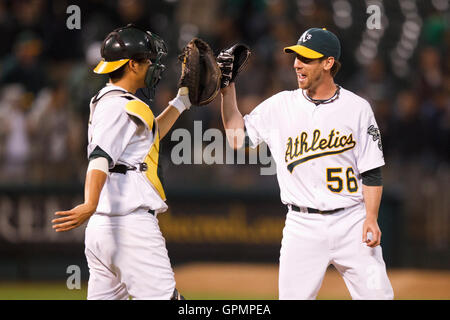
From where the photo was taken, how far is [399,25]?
49.8 ft

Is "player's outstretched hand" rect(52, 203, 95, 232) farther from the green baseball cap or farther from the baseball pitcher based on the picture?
the green baseball cap

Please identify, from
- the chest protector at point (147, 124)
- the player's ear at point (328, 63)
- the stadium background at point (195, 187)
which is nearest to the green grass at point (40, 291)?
the stadium background at point (195, 187)

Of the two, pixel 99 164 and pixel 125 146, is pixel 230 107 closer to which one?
pixel 125 146

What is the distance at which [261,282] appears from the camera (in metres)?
10.4

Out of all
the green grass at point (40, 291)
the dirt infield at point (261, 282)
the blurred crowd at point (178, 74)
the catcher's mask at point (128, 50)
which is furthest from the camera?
the blurred crowd at point (178, 74)

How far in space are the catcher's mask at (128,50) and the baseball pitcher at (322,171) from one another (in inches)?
25.6

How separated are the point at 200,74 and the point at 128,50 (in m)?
0.63

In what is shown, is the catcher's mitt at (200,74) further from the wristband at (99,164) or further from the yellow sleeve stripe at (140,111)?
the wristband at (99,164)

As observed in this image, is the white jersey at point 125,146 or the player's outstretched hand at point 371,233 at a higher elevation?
the white jersey at point 125,146

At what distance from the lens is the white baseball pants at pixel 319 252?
5.20 metres

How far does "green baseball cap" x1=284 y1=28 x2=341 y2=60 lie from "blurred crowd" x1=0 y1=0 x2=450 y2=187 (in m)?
5.44

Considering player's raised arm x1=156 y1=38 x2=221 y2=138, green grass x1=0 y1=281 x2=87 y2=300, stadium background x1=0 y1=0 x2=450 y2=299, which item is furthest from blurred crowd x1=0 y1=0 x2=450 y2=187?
player's raised arm x1=156 y1=38 x2=221 y2=138

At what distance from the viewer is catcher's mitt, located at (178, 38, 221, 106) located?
525 centimetres

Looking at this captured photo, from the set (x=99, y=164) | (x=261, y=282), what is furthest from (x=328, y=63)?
(x=261, y=282)
